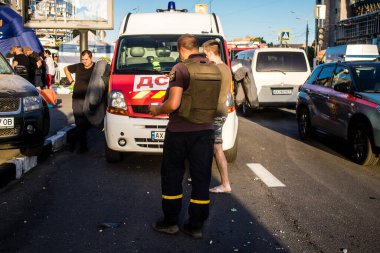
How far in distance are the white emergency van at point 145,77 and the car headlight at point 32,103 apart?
45.9 inches

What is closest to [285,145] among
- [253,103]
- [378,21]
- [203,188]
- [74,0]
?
[253,103]

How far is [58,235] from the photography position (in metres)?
4.22

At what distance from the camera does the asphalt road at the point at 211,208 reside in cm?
405

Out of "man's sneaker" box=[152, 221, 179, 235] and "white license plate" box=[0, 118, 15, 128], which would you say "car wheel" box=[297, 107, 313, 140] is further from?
"man's sneaker" box=[152, 221, 179, 235]

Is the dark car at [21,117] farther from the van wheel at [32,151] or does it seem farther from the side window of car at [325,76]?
the side window of car at [325,76]

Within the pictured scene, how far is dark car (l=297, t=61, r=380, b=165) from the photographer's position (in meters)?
7.25

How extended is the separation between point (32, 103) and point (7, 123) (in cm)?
62

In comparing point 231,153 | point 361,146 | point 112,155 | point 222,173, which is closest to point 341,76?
point 361,146

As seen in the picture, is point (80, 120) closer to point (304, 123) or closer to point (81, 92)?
point (81, 92)

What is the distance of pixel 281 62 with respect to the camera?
566 inches

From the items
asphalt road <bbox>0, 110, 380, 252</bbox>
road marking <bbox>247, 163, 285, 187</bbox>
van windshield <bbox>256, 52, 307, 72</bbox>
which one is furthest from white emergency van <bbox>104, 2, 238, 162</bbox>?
van windshield <bbox>256, 52, 307, 72</bbox>

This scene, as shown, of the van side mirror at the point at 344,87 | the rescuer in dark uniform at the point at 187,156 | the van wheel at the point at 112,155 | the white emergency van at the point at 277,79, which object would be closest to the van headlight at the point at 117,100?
the van wheel at the point at 112,155

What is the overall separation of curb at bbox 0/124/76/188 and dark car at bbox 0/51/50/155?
189 millimetres

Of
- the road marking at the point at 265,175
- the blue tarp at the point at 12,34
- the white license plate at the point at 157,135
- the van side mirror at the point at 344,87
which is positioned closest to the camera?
the road marking at the point at 265,175
